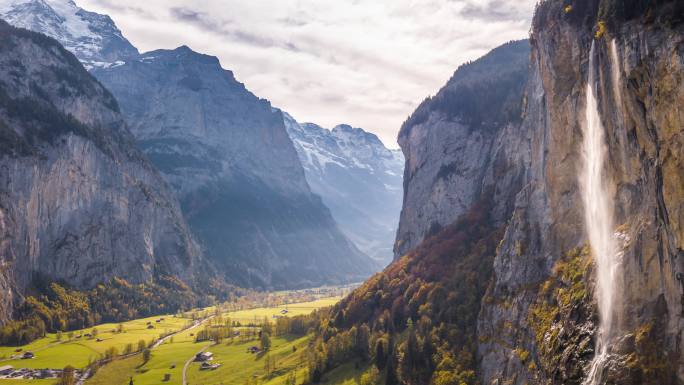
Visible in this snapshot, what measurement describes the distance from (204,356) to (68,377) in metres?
43.0

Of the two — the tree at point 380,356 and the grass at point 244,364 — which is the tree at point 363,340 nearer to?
the tree at point 380,356

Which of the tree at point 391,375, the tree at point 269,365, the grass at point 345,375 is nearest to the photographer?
the tree at point 391,375

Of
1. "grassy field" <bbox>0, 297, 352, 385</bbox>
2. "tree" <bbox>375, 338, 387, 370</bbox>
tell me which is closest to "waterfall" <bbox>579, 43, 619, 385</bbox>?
"tree" <bbox>375, 338, 387, 370</bbox>

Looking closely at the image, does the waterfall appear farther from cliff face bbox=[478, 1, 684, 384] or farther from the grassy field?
the grassy field

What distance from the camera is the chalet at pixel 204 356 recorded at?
182 metres

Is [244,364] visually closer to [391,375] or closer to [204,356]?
[204,356]

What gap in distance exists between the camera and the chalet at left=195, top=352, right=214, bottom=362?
596 ft

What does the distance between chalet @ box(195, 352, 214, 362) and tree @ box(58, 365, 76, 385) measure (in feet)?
125

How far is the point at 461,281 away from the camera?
13238cm

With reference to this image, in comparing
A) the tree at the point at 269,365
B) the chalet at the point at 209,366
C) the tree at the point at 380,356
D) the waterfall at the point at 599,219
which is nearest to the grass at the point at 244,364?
the tree at the point at 269,365

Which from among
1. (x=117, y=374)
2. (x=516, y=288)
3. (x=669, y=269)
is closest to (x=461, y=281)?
(x=516, y=288)

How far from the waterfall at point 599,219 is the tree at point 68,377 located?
141352mm

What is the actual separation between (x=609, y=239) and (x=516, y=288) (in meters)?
34.3

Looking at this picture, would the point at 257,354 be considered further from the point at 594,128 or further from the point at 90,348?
the point at 594,128
